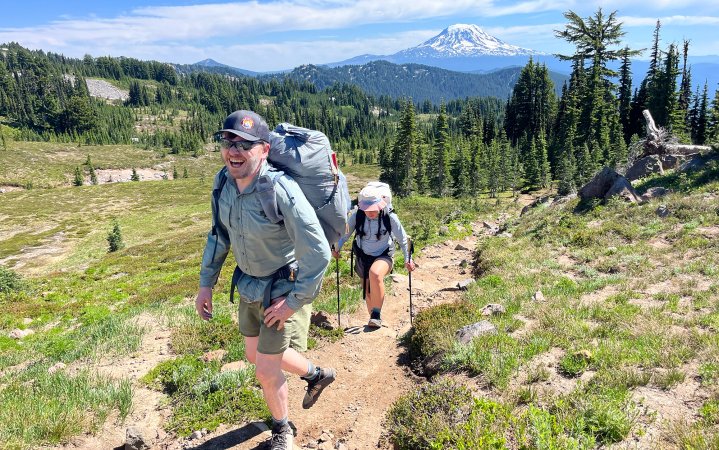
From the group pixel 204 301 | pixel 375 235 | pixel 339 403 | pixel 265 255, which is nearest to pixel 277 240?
pixel 265 255

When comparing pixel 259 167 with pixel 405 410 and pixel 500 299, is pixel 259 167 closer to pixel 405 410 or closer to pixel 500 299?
pixel 405 410

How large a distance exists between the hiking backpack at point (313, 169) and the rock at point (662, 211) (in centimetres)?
1524

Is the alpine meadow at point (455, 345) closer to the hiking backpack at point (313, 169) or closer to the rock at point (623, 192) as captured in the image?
the rock at point (623, 192)

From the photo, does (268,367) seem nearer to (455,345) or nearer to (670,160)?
(455,345)

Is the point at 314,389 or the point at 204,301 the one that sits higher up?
the point at 204,301

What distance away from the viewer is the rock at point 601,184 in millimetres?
18922

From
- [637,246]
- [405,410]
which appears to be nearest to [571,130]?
[637,246]

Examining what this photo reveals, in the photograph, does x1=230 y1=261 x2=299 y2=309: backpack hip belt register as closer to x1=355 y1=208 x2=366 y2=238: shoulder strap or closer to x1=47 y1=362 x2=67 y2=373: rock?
x1=355 y1=208 x2=366 y2=238: shoulder strap

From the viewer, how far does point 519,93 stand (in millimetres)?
83750

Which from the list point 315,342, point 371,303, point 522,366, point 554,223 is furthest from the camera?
point 554,223

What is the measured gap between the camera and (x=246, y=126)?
3.60 metres

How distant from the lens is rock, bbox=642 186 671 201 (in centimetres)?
1717

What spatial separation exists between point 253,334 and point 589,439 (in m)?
3.45

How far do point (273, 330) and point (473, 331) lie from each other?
3.97 metres
